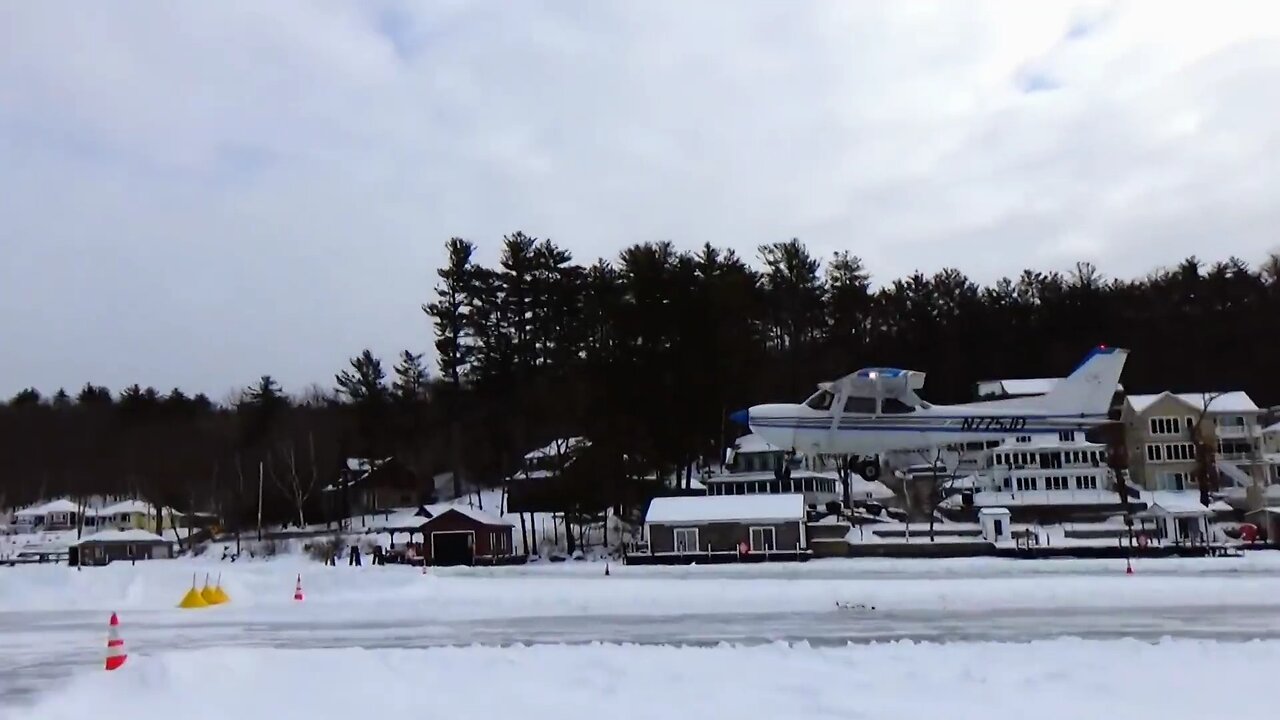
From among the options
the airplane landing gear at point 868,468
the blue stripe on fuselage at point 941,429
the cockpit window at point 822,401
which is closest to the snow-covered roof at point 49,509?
the blue stripe on fuselage at point 941,429

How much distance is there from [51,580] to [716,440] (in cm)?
3968

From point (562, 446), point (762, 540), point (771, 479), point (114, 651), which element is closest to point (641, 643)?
point (114, 651)

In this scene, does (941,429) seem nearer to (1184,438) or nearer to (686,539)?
(686,539)

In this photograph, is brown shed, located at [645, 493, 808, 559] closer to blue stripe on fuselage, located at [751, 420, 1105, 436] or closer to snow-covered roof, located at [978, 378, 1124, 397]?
blue stripe on fuselage, located at [751, 420, 1105, 436]

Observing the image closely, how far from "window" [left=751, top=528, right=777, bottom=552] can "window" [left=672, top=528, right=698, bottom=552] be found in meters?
2.60

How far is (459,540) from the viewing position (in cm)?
4584

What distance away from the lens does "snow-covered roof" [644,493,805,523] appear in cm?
4440

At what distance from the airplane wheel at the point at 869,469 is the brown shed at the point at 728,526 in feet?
62.0

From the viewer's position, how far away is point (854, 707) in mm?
8977

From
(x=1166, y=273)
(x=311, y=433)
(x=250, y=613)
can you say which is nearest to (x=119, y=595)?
(x=250, y=613)

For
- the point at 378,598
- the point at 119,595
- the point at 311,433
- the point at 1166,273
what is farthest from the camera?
the point at 1166,273

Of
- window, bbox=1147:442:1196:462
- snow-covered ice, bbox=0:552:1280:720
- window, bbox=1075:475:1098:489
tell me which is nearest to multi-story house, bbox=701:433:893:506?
window, bbox=1075:475:1098:489

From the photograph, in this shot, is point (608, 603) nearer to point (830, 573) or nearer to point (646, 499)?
point (830, 573)

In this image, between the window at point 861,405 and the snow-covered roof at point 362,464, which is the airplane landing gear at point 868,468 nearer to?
the window at point 861,405
